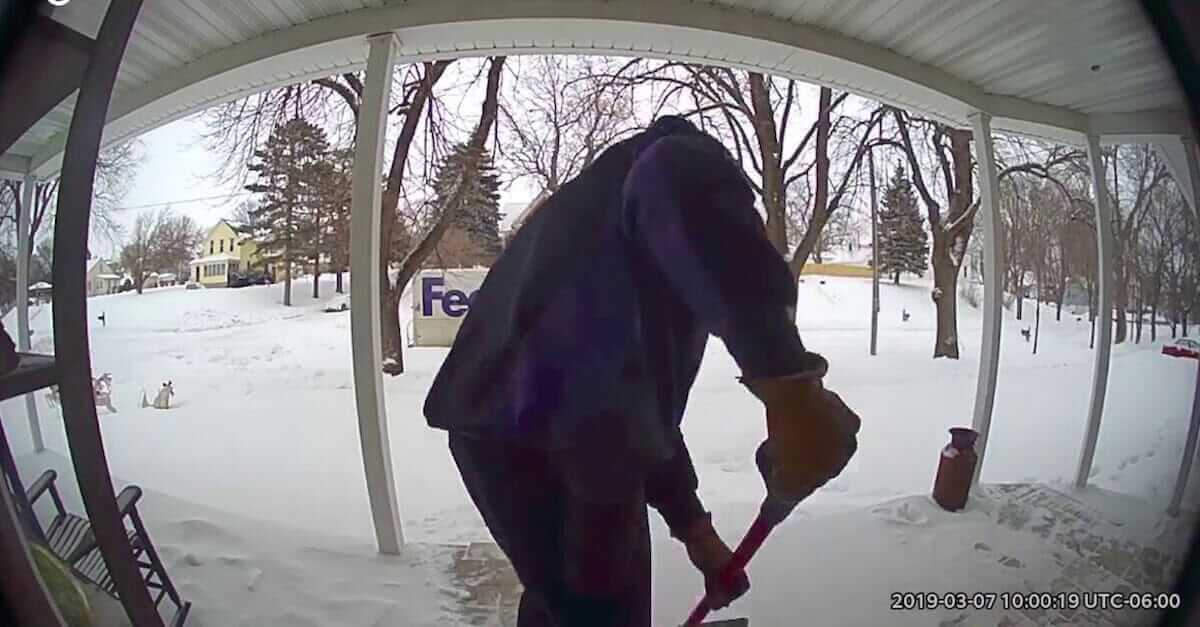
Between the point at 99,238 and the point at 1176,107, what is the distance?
882mm

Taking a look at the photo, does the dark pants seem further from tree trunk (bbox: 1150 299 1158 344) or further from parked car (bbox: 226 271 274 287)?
tree trunk (bbox: 1150 299 1158 344)

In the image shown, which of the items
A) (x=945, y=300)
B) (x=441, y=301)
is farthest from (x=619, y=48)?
(x=945, y=300)

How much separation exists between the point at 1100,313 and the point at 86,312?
35.9 inches

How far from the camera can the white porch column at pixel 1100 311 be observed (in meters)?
0.50

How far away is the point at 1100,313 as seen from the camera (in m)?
0.51

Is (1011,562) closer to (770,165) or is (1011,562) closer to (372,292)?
(770,165)

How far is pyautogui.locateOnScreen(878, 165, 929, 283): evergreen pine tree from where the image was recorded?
0.52m

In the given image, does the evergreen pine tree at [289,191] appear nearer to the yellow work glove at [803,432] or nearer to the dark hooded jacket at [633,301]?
the dark hooded jacket at [633,301]

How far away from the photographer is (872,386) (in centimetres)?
52

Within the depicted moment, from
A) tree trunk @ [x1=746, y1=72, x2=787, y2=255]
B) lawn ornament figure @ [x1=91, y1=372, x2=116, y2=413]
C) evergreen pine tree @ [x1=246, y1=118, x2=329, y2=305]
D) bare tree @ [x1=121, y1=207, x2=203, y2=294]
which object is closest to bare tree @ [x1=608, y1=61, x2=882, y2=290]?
tree trunk @ [x1=746, y1=72, x2=787, y2=255]

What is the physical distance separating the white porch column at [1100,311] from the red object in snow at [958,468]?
90 mm

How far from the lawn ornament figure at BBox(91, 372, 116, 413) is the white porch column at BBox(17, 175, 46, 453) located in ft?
0.14

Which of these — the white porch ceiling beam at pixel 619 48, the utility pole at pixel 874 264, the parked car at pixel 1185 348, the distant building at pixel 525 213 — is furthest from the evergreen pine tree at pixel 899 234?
the distant building at pixel 525 213

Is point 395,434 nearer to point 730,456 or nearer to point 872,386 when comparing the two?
point 730,456
